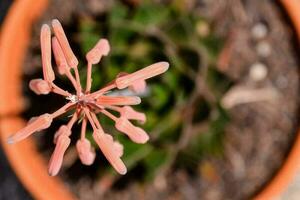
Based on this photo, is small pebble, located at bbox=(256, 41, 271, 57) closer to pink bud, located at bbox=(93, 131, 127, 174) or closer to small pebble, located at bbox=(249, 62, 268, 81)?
small pebble, located at bbox=(249, 62, 268, 81)

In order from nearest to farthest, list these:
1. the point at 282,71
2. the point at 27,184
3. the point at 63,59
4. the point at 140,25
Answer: the point at 63,59 < the point at 140,25 < the point at 27,184 < the point at 282,71

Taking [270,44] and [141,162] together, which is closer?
[141,162]

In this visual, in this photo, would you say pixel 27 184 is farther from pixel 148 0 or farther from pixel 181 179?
pixel 148 0

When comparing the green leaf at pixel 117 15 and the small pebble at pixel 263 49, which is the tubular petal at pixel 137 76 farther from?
the small pebble at pixel 263 49

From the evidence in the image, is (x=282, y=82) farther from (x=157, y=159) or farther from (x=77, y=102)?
(x=77, y=102)

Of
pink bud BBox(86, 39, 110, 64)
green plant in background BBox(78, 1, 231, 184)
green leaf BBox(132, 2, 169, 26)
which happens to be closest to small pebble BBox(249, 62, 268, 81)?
green plant in background BBox(78, 1, 231, 184)

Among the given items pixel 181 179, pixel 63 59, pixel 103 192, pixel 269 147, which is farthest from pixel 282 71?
pixel 63 59

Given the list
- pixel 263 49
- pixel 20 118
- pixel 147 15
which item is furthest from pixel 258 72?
pixel 20 118

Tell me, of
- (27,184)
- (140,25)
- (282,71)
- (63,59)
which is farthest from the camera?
(282,71)
